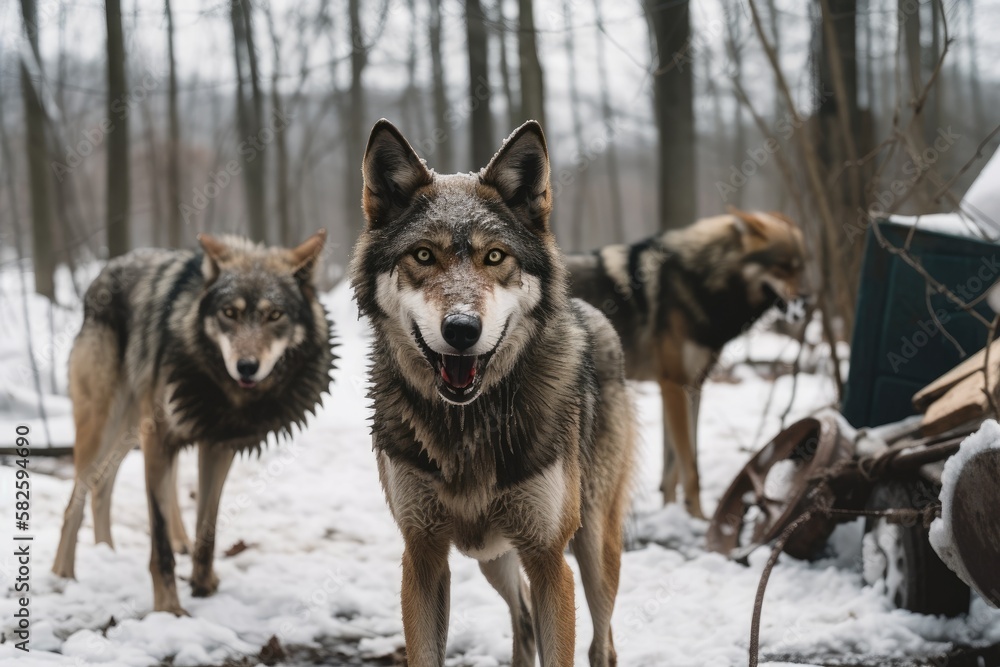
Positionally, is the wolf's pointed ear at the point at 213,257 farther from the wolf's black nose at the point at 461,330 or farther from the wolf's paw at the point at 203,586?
the wolf's black nose at the point at 461,330

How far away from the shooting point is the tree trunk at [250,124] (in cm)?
1273

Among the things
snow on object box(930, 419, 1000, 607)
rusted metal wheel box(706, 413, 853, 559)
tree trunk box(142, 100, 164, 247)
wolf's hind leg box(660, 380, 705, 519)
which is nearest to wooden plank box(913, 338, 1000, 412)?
rusted metal wheel box(706, 413, 853, 559)

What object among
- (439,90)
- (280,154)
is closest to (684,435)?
(280,154)

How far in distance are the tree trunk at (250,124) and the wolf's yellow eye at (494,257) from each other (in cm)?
1024

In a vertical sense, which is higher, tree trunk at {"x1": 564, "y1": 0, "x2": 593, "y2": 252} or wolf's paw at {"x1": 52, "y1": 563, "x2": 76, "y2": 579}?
tree trunk at {"x1": 564, "y1": 0, "x2": 593, "y2": 252}

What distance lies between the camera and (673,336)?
6.53m

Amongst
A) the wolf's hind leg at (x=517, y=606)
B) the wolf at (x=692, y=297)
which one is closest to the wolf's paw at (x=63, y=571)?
the wolf's hind leg at (x=517, y=606)

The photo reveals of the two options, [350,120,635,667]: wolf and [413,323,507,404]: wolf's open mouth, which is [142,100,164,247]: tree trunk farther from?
[413,323,507,404]: wolf's open mouth

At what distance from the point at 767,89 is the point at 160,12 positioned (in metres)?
26.7

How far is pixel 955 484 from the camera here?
3.01m

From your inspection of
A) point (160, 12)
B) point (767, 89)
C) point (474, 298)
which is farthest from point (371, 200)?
point (767, 89)

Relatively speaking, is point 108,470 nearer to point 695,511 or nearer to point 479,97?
point 695,511

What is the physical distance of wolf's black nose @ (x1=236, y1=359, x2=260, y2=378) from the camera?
4.33 metres

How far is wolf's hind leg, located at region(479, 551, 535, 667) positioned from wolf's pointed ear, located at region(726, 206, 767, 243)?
4032 millimetres
